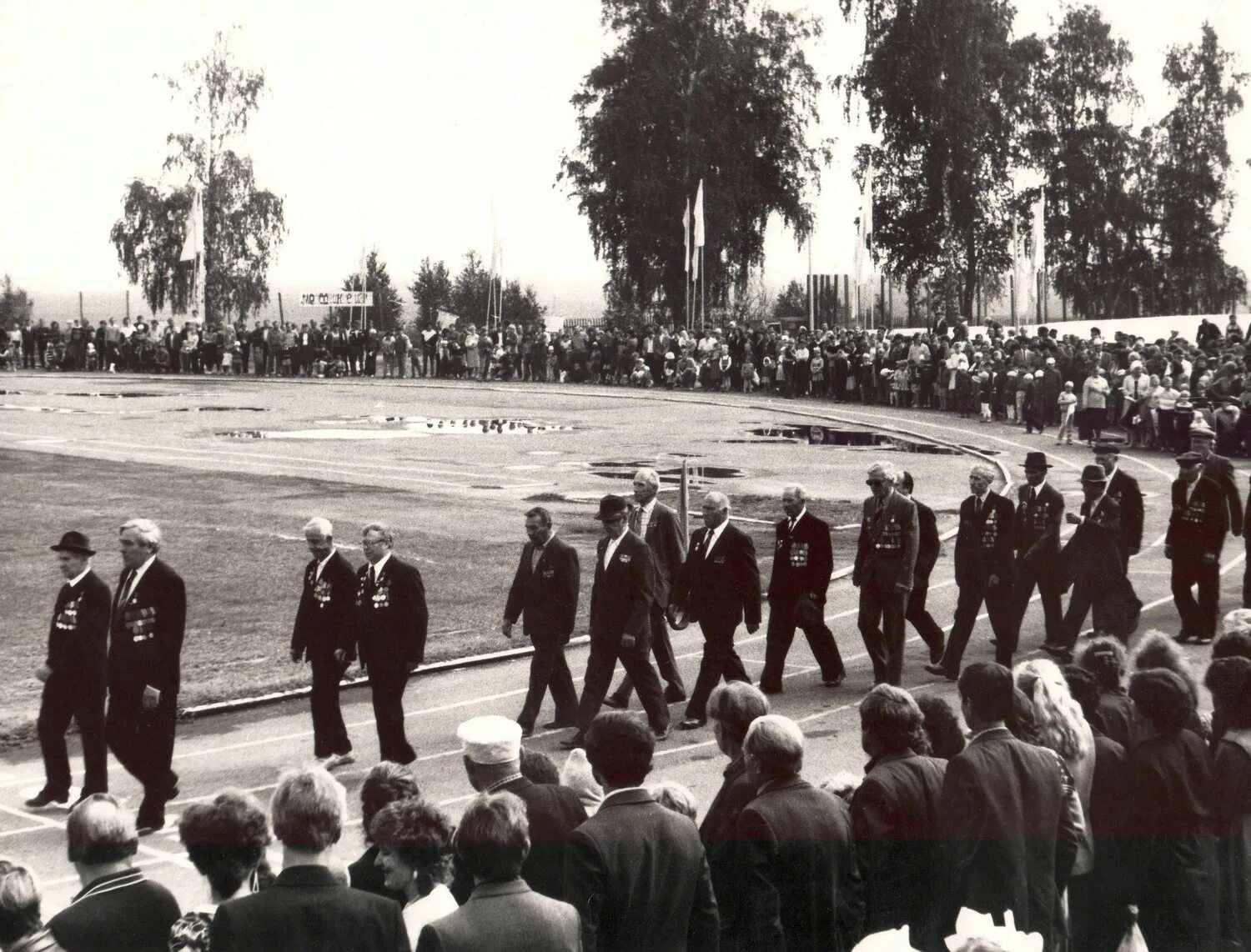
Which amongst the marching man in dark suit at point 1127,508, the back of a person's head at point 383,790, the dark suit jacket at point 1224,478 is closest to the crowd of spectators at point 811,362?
the dark suit jacket at point 1224,478

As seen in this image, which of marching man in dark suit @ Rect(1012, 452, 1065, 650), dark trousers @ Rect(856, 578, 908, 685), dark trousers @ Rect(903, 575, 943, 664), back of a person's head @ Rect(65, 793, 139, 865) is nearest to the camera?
back of a person's head @ Rect(65, 793, 139, 865)

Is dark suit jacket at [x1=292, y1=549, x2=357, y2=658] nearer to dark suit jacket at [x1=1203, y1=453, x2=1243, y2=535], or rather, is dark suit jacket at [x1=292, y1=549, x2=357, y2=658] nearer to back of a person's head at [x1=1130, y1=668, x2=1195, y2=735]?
back of a person's head at [x1=1130, y1=668, x2=1195, y2=735]

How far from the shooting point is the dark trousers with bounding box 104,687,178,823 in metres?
9.55

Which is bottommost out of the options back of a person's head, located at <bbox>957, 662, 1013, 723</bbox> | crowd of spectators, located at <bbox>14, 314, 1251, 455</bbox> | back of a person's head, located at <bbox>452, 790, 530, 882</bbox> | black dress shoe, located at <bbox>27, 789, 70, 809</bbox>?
black dress shoe, located at <bbox>27, 789, 70, 809</bbox>

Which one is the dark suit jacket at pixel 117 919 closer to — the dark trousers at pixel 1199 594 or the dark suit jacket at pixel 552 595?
the dark suit jacket at pixel 552 595

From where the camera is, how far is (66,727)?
31.9ft

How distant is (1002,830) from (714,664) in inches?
234

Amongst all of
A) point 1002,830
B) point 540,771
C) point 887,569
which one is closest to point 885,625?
point 887,569

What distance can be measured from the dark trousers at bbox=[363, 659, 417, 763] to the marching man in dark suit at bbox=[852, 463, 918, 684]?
3807 mm

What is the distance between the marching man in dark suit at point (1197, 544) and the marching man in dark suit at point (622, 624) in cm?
556

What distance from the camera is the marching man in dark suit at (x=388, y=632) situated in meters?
10.5

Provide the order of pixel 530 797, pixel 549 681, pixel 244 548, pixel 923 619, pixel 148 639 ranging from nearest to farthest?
pixel 530 797, pixel 148 639, pixel 549 681, pixel 923 619, pixel 244 548

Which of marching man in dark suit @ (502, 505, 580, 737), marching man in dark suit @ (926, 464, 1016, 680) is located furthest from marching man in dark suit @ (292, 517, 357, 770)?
marching man in dark suit @ (926, 464, 1016, 680)

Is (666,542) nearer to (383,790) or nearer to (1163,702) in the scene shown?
(1163,702)
